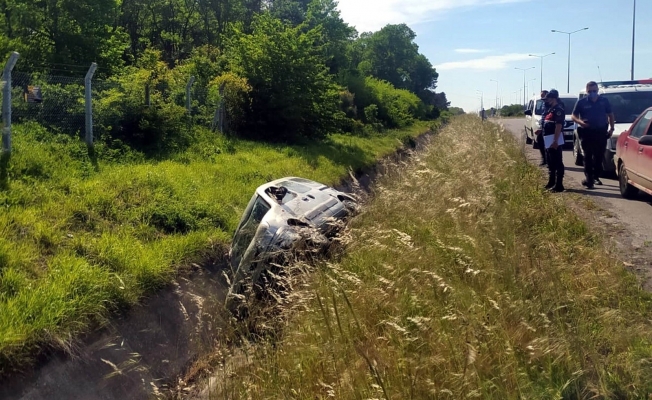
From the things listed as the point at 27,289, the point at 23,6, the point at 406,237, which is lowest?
the point at 27,289

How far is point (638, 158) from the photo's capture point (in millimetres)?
9859

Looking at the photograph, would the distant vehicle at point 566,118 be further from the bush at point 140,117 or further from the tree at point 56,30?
the tree at point 56,30

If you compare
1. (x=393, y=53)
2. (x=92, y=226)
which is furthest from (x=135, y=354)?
(x=393, y=53)

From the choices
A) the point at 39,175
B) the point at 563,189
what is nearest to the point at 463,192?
the point at 563,189

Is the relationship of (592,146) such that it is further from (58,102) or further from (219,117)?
(219,117)

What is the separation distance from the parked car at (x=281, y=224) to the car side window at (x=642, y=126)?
5.46 meters

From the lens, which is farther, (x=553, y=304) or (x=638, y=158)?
(x=638, y=158)

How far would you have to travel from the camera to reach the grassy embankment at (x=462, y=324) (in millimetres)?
3605

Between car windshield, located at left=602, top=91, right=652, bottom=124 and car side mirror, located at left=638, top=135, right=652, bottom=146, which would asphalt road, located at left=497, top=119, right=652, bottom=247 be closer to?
car side mirror, located at left=638, top=135, right=652, bottom=146

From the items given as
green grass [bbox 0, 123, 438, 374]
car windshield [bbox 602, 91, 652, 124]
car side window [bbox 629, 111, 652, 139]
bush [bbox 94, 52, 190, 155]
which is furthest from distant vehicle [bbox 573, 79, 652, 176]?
bush [bbox 94, 52, 190, 155]

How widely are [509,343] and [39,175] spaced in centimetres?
760

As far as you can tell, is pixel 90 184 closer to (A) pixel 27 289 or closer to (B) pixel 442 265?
(A) pixel 27 289

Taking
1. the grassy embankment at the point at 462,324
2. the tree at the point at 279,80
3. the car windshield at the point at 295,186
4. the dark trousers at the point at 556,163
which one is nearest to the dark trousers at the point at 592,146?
the dark trousers at the point at 556,163

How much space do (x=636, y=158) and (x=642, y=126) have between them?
32.7 inches
